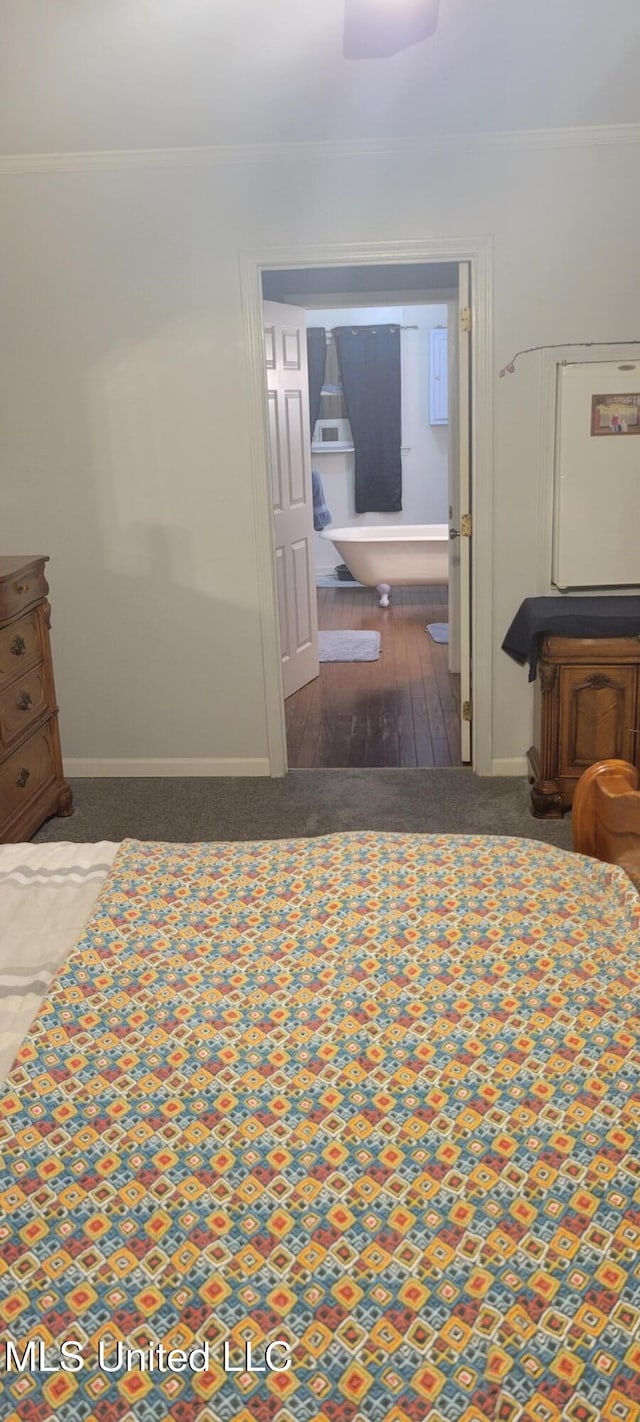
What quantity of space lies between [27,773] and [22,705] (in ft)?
0.82

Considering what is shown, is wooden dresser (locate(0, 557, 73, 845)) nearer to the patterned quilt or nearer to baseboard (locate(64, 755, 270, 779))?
baseboard (locate(64, 755, 270, 779))

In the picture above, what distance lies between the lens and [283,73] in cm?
342

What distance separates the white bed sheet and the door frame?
235 cm

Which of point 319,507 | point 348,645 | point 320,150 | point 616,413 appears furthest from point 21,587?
point 319,507

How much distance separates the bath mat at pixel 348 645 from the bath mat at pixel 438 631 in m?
0.36

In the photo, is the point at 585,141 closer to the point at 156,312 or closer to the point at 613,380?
the point at 613,380

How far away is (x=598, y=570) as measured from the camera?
423 centimetres

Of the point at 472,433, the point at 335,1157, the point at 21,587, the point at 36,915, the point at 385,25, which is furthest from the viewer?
the point at 472,433

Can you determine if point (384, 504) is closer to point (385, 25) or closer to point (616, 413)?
point (616, 413)

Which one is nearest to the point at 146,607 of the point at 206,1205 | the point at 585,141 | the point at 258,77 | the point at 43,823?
the point at 43,823

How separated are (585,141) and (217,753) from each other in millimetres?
2725

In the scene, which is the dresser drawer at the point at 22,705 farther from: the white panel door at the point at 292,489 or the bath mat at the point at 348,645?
the bath mat at the point at 348,645

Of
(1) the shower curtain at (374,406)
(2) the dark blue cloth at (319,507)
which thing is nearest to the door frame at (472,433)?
(2) the dark blue cloth at (319,507)

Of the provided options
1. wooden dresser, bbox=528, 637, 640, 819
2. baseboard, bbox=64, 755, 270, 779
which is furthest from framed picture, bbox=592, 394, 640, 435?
baseboard, bbox=64, 755, 270, 779
